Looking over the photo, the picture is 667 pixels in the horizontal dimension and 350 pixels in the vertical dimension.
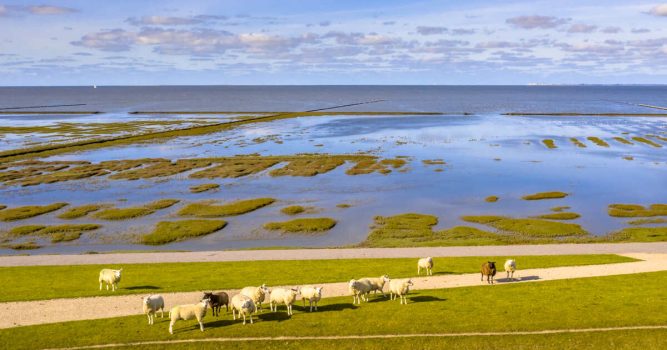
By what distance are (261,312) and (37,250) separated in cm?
3660

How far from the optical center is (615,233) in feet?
207

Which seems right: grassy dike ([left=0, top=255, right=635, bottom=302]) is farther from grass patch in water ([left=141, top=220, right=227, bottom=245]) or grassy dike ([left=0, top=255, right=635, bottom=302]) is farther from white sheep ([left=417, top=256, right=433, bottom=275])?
grass patch in water ([left=141, top=220, right=227, bottom=245])

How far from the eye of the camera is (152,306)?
106 feet

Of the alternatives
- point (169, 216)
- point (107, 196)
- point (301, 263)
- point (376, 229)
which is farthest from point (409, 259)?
point (107, 196)

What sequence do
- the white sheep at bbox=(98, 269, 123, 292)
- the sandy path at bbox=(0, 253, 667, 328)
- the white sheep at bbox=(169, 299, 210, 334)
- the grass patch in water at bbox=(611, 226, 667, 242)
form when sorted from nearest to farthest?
the white sheep at bbox=(169, 299, 210, 334) → the sandy path at bbox=(0, 253, 667, 328) → the white sheep at bbox=(98, 269, 123, 292) → the grass patch in water at bbox=(611, 226, 667, 242)

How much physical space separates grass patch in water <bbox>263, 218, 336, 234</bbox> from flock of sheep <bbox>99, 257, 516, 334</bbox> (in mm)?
27380

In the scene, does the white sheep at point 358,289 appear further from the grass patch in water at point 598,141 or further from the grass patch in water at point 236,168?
the grass patch in water at point 598,141

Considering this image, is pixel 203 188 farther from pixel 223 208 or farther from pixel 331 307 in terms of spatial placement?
pixel 331 307

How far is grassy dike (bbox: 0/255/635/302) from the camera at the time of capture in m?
40.4

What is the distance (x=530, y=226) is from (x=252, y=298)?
140 feet

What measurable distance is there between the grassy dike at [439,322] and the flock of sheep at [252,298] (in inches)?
26.0

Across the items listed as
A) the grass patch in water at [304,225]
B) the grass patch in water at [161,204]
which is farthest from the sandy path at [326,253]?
the grass patch in water at [161,204]

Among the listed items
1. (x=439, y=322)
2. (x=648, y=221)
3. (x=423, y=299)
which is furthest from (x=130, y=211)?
(x=648, y=221)

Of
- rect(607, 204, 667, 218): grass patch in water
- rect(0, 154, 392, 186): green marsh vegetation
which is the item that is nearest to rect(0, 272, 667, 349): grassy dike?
rect(607, 204, 667, 218): grass patch in water
